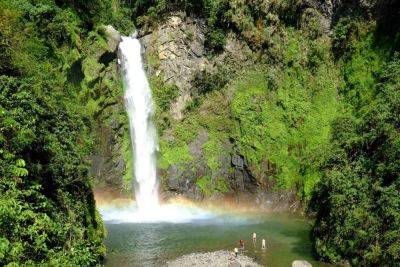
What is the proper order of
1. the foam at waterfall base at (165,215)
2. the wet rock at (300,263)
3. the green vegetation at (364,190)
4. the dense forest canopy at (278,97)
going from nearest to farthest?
the green vegetation at (364,190) → the wet rock at (300,263) → the dense forest canopy at (278,97) → the foam at waterfall base at (165,215)

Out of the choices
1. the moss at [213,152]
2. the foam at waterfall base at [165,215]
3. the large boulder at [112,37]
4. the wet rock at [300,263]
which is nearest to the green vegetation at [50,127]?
the large boulder at [112,37]

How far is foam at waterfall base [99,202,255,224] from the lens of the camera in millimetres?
34969

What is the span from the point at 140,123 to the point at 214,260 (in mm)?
21027

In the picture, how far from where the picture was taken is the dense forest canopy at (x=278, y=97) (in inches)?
899

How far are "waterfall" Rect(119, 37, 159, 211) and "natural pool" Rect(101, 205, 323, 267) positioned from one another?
7.01 meters

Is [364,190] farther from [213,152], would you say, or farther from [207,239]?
[213,152]

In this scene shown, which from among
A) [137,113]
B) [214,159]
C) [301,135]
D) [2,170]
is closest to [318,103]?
[301,135]

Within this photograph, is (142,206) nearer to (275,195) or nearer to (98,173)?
(98,173)

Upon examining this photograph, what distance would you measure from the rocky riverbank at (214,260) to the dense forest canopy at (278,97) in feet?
13.6

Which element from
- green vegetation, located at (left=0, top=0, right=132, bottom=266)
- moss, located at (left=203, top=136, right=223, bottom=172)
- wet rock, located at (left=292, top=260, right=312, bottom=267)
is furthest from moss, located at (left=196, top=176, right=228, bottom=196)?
Answer: wet rock, located at (left=292, top=260, right=312, bottom=267)

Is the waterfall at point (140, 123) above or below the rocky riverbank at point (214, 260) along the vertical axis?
above

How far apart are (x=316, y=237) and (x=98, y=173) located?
22.0 meters

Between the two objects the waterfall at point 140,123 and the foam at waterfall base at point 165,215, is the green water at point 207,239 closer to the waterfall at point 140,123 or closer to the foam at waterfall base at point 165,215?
the foam at waterfall base at point 165,215

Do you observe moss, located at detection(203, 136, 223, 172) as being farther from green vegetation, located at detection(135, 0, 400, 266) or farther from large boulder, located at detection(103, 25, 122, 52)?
large boulder, located at detection(103, 25, 122, 52)
